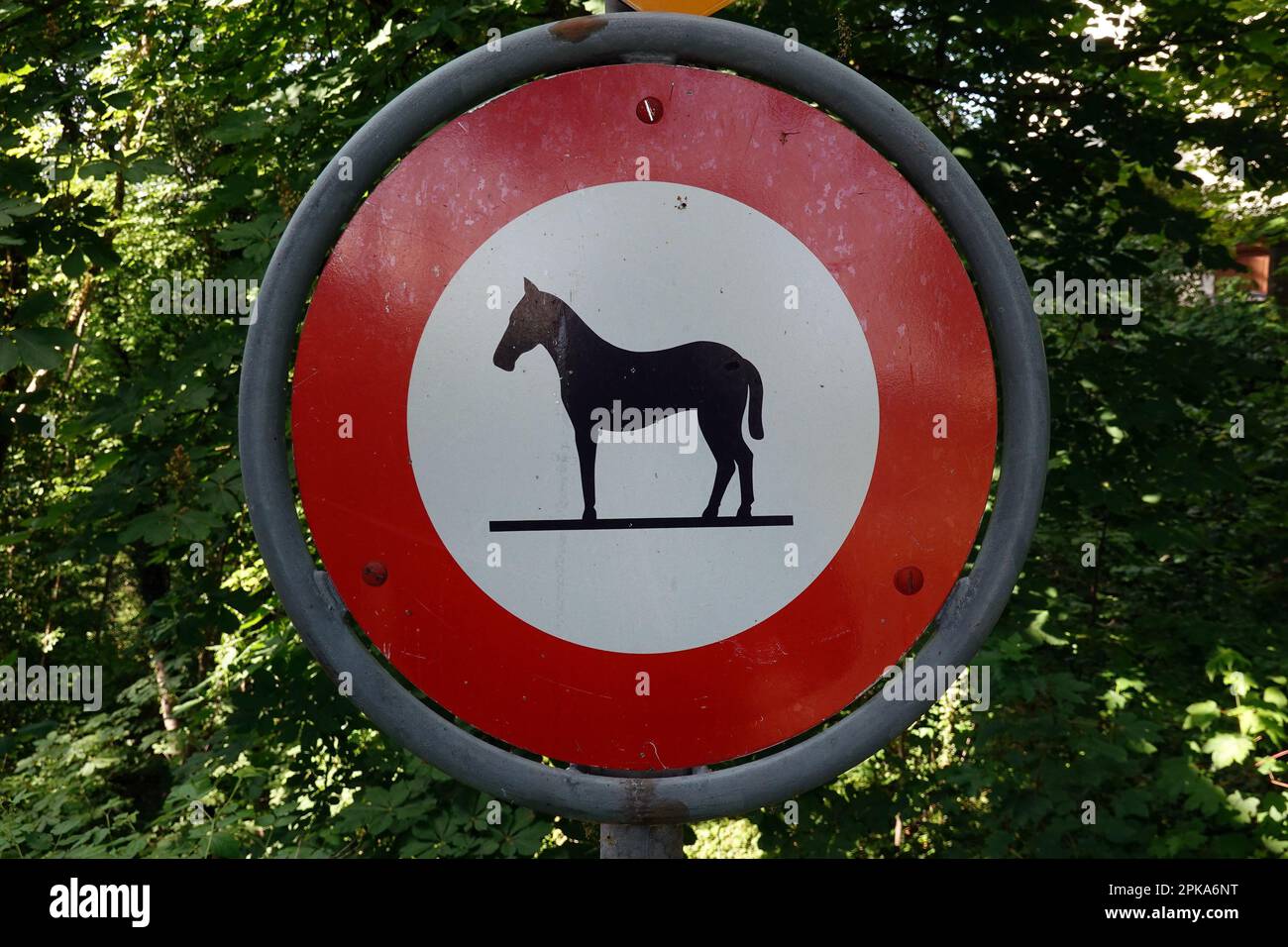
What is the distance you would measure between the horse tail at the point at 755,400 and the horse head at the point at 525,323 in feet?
0.61

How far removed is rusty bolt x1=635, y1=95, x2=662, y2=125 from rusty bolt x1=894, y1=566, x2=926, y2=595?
0.49 m

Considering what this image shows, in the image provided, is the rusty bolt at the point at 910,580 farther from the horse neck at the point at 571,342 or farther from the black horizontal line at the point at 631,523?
the horse neck at the point at 571,342

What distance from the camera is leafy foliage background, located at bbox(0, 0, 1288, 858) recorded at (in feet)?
8.59

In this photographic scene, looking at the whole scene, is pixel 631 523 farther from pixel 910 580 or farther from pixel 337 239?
pixel 337 239

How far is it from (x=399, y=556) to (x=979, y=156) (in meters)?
2.57

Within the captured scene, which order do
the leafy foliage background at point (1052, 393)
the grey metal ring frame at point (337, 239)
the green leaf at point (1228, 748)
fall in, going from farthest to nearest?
the green leaf at point (1228, 748) < the leafy foliage background at point (1052, 393) < the grey metal ring frame at point (337, 239)

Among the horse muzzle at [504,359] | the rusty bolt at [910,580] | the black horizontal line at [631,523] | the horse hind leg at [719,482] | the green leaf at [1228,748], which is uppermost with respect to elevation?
the horse muzzle at [504,359]

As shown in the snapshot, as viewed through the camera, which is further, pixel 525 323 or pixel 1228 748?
pixel 1228 748

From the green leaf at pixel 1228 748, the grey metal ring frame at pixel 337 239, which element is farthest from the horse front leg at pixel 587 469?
the green leaf at pixel 1228 748

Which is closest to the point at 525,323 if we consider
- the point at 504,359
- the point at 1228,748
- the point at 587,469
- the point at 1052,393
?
the point at 504,359

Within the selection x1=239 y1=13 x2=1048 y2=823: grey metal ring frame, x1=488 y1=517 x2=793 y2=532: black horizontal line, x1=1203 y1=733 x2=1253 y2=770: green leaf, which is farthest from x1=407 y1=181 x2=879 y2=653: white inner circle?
x1=1203 y1=733 x2=1253 y2=770: green leaf

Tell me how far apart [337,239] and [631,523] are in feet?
1.29

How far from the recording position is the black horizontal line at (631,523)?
36.9 inches

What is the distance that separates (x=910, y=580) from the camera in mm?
962
